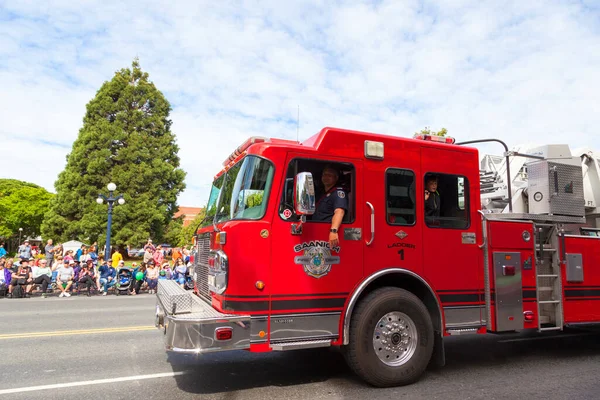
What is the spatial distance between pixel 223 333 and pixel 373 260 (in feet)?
5.93

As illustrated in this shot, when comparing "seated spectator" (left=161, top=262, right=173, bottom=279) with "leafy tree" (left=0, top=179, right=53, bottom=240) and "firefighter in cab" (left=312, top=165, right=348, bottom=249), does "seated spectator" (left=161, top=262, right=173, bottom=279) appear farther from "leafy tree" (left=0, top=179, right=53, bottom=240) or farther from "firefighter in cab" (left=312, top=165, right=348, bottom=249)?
"leafy tree" (left=0, top=179, right=53, bottom=240)

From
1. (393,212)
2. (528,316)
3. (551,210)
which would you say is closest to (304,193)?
(393,212)

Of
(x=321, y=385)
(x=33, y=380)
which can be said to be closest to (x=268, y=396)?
(x=321, y=385)

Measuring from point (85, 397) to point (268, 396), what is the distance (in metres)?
1.86

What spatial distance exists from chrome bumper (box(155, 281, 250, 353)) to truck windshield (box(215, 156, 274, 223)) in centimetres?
101

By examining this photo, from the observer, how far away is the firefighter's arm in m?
4.62

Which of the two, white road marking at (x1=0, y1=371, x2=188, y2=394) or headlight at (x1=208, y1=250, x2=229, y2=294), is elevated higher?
headlight at (x1=208, y1=250, x2=229, y2=294)

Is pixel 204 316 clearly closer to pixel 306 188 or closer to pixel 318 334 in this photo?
pixel 318 334

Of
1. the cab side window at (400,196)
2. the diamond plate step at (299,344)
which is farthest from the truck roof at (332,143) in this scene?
the diamond plate step at (299,344)

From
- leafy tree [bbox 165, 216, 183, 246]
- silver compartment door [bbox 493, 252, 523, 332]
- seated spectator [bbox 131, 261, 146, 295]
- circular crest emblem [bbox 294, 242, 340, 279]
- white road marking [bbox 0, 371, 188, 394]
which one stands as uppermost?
leafy tree [bbox 165, 216, 183, 246]

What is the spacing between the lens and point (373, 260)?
4.87 m

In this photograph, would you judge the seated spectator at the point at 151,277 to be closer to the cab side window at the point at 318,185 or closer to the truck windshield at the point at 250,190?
the truck windshield at the point at 250,190

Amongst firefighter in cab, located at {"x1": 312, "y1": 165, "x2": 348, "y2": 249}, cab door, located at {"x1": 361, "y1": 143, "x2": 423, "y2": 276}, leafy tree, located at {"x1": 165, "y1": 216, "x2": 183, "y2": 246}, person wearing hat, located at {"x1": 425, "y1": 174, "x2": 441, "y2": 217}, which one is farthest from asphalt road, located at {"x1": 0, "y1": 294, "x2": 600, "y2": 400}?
leafy tree, located at {"x1": 165, "y1": 216, "x2": 183, "y2": 246}

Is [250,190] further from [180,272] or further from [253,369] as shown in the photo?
[180,272]
